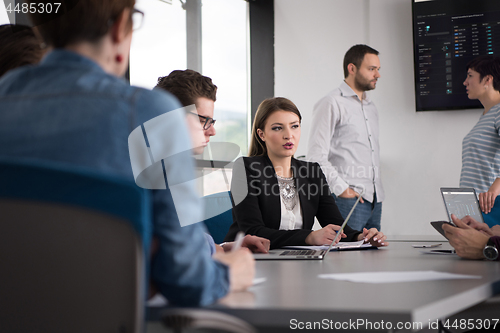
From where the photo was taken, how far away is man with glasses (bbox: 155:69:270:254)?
174 cm

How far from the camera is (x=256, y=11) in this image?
4.82 m

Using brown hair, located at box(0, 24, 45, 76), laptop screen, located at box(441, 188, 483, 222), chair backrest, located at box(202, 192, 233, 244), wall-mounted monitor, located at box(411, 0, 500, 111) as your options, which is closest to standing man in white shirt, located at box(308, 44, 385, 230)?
wall-mounted monitor, located at box(411, 0, 500, 111)

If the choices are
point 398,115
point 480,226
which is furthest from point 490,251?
point 398,115

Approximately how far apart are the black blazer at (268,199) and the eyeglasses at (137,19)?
1.36m

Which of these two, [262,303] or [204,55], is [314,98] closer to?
[204,55]

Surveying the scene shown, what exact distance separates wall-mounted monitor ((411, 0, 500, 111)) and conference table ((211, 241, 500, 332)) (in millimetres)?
3199

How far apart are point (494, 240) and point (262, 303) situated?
35.3 inches

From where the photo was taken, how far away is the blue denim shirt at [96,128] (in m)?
0.64

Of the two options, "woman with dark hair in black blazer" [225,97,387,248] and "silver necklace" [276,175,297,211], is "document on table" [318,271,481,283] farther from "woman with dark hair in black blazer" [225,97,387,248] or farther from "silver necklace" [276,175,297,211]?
"silver necklace" [276,175,297,211]

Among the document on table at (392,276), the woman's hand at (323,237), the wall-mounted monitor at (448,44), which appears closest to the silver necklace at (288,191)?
the woman's hand at (323,237)

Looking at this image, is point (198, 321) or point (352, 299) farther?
point (352, 299)

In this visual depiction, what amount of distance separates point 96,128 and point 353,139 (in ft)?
10.9

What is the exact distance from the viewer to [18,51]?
117 centimetres

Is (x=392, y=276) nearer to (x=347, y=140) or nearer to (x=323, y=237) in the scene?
(x=323, y=237)
